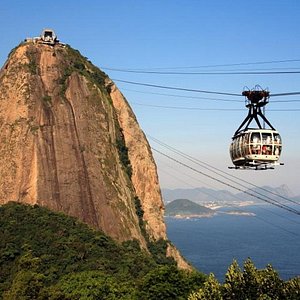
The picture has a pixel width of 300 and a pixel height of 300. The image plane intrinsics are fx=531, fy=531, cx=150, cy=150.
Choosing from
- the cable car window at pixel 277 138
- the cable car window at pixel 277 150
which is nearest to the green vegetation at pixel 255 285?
the cable car window at pixel 277 150

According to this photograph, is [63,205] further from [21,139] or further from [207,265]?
[207,265]

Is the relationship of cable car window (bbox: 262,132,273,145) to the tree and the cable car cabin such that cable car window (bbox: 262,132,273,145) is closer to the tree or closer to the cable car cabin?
the cable car cabin

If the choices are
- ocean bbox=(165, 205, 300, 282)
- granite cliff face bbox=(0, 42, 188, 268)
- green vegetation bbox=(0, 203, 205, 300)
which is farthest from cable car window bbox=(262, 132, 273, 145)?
ocean bbox=(165, 205, 300, 282)

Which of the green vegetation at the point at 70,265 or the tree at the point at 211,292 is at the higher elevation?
the green vegetation at the point at 70,265

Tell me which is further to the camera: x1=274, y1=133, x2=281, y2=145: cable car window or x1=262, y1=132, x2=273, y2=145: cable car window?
x1=274, y1=133, x2=281, y2=145: cable car window

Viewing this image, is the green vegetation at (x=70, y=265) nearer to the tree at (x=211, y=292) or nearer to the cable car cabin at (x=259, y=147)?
the tree at (x=211, y=292)

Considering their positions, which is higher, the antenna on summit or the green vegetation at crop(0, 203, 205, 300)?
the antenna on summit

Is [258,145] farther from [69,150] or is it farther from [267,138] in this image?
[69,150]
